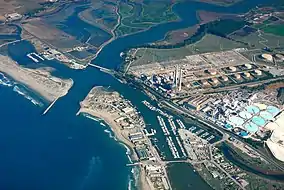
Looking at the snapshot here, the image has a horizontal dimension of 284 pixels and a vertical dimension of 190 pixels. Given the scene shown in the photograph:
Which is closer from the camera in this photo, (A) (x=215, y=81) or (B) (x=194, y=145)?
(B) (x=194, y=145)

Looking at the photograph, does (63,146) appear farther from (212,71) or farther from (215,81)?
(212,71)

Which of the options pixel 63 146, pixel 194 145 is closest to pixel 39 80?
pixel 63 146

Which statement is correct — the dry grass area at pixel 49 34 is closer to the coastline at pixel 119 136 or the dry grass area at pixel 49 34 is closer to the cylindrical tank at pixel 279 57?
the coastline at pixel 119 136

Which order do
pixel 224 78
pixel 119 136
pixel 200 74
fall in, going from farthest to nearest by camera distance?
pixel 200 74, pixel 224 78, pixel 119 136

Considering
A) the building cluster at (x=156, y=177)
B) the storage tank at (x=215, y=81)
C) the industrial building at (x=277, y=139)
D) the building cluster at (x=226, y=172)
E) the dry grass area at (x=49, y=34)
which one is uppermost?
the industrial building at (x=277, y=139)

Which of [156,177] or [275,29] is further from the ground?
[156,177]

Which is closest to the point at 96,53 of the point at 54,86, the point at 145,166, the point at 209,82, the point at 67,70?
the point at 67,70

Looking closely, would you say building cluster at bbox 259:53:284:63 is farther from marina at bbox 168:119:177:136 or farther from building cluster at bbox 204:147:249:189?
building cluster at bbox 204:147:249:189

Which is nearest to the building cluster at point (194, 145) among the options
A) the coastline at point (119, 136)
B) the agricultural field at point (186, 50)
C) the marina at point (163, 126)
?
the marina at point (163, 126)
